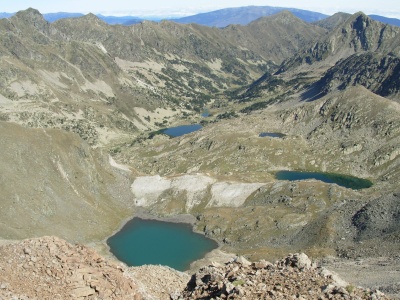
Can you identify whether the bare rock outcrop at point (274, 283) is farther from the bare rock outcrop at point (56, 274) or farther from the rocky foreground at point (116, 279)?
the bare rock outcrop at point (56, 274)

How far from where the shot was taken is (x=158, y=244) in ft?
465

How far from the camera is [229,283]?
3550cm

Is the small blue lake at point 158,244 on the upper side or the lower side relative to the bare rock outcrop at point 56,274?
lower

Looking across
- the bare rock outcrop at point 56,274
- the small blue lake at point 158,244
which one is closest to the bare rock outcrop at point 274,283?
the bare rock outcrop at point 56,274

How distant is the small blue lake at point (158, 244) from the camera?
427 feet

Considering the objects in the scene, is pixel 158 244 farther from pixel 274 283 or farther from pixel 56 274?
pixel 274 283

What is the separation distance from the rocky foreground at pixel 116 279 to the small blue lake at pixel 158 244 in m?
85.1

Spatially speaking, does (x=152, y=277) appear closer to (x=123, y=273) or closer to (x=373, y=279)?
(x=123, y=273)

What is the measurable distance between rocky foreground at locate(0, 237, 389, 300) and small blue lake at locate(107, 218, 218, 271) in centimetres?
8514

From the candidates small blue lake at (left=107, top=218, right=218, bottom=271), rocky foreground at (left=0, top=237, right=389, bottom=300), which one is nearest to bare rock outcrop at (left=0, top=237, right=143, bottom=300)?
rocky foreground at (left=0, top=237, right=389, bottom=300)

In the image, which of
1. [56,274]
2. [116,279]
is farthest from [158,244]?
[56,274]

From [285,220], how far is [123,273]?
336ft

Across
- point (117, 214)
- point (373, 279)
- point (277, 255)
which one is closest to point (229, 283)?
point (373, 279)

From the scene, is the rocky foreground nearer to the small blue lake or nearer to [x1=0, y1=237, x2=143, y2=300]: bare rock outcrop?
[x1=0, y1=237, x2=143, y2=300]: bare rock outcrop
